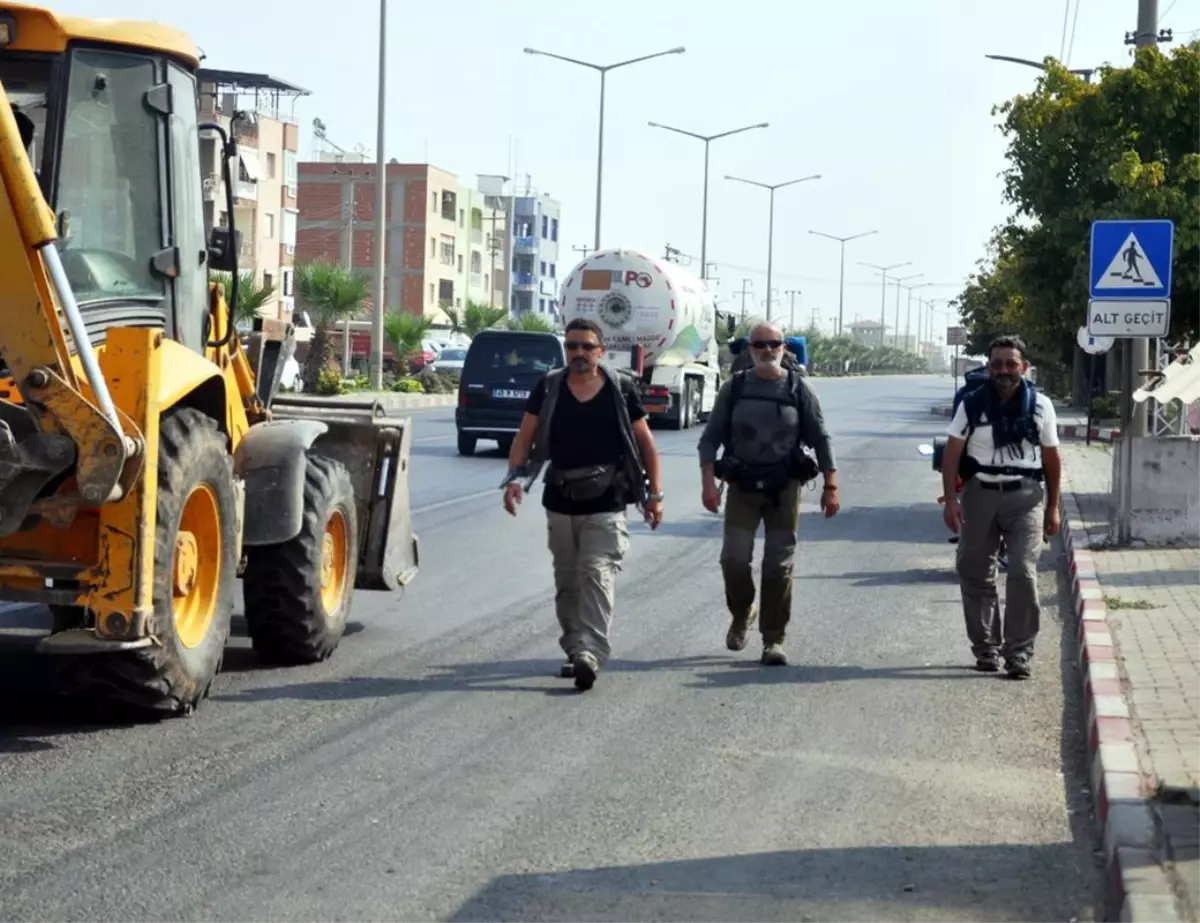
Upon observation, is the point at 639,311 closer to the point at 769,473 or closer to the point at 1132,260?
the point at 1132,260

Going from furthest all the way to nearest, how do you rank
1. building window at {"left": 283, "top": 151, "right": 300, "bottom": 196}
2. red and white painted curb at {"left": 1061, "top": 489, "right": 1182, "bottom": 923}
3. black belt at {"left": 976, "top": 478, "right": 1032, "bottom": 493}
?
building window at {"left": 283, "top": 151, "right": 300, "bottom": 196} → black belt at {"left": 976, "top": 478, "right": 1032, "bottom": 493} → red and white painted curb at {"left": 1061, "top": 489, "right": 1182, "bottom": 923}

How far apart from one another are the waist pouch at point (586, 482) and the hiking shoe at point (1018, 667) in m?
2.25

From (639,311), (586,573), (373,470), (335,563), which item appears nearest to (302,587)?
(335,563)

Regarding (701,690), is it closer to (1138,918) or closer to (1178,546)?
(1138,918)

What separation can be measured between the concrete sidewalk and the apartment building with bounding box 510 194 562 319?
140 metres

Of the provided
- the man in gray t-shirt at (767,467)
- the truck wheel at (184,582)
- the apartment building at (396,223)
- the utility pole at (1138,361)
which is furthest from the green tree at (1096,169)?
the apartment building at (396,223)

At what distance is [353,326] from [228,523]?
95.7m

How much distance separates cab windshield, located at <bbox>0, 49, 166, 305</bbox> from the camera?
826cm

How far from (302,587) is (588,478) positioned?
1.44 meters

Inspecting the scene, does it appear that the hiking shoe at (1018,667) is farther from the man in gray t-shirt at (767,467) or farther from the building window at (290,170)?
the building window at (290,170)

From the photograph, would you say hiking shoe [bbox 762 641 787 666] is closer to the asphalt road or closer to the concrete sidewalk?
the asphalt road

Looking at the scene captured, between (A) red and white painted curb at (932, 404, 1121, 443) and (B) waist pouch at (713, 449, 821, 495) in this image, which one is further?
(A) red and white painted curb at (932, 404, 1121, 443)

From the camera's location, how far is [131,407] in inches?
306

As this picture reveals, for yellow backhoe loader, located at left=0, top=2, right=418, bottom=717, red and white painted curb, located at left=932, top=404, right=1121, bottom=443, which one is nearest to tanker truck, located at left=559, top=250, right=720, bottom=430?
red and white painted curb, located at left=932, top=404, right=1121, bottom=443
